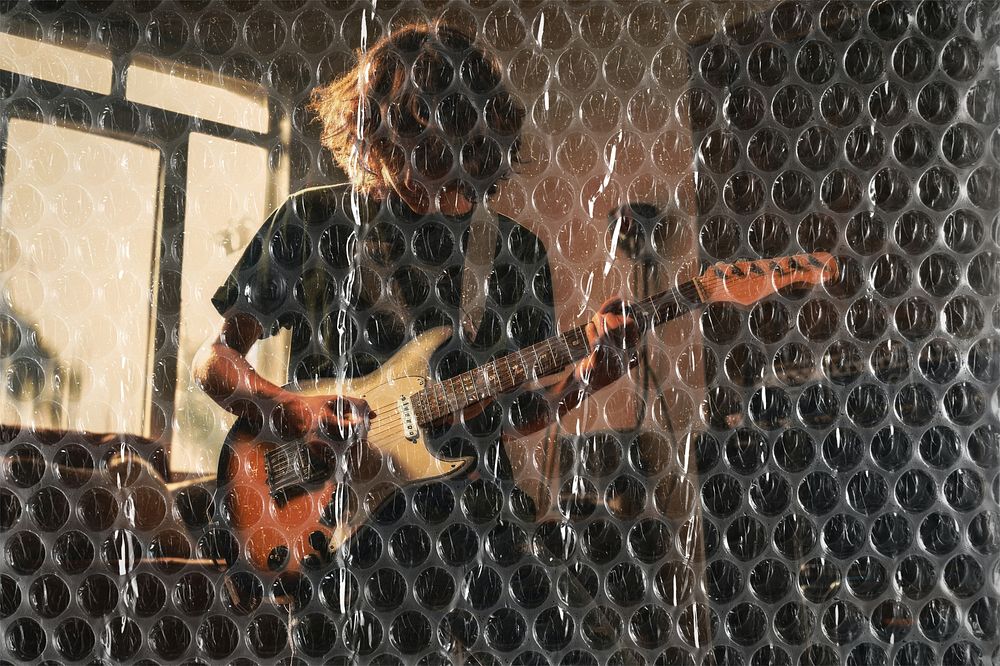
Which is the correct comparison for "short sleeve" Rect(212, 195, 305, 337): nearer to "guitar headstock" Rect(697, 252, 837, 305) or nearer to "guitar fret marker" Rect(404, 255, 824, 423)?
"guitar fret marker" Rect(404, 255, 824, 423)

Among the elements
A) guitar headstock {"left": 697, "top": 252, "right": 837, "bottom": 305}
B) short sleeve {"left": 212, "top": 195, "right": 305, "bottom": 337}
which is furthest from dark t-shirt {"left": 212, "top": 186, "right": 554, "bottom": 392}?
guitar headstock {"left": 697, "top": 252, "right": 837, "bottom": 305}

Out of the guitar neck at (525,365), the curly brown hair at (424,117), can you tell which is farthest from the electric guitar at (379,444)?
the curly brown hair at (424,117)

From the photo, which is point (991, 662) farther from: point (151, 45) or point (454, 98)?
point (151, 45)

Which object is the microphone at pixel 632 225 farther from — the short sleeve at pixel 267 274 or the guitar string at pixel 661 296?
the short sleeve at pixel 267 274

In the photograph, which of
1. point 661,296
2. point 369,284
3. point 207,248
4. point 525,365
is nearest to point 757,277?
point 661,296

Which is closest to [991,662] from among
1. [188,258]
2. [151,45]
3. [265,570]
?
[265,570]

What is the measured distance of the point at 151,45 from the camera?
52 centimetres

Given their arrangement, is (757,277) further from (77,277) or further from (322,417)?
(77,277)

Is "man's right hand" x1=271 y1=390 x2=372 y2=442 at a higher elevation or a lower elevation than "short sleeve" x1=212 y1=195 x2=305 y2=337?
lower

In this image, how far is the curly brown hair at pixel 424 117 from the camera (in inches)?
20.2

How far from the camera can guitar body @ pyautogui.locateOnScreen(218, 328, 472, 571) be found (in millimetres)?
502

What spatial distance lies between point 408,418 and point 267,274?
0.48 feet

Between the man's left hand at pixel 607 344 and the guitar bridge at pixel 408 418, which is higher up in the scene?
the man's left hand at pixel 607 344

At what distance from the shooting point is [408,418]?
500 millimetres
